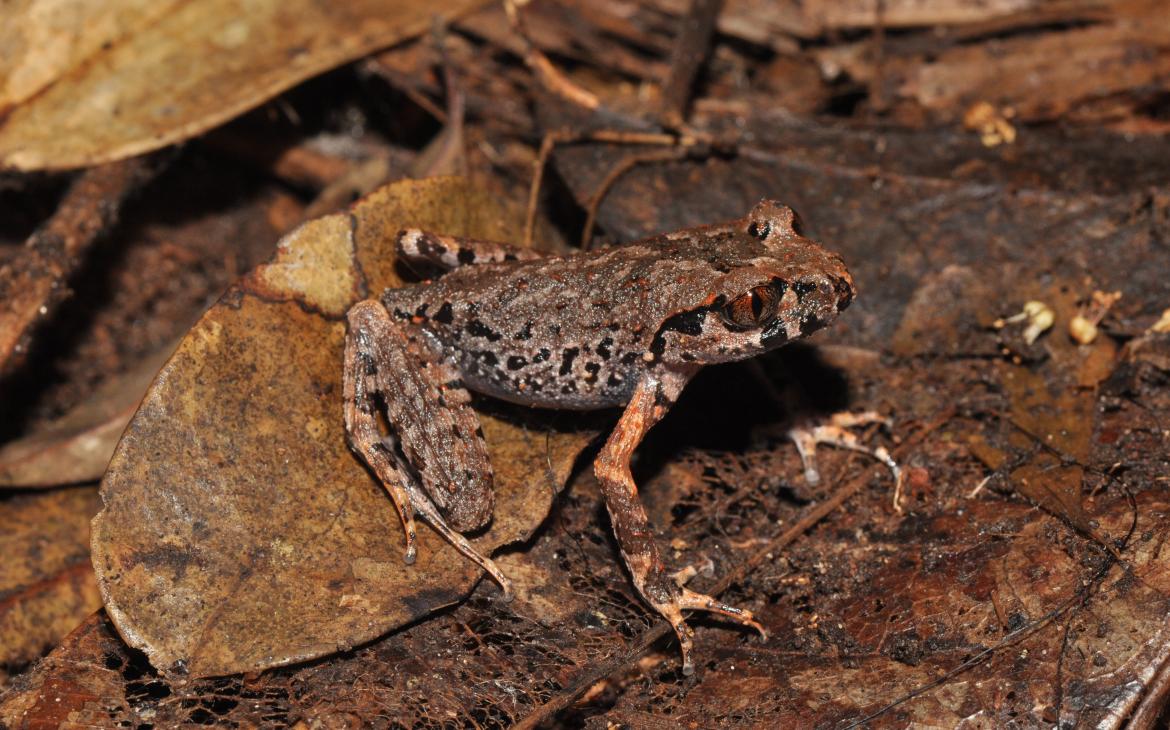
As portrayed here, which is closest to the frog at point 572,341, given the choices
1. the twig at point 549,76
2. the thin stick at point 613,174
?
the thin stick at point 613,174

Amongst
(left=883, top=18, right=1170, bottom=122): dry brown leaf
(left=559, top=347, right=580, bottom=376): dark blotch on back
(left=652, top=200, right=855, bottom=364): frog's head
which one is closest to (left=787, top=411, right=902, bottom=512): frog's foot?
(left=652, top=200, right=855, bottom=364): frog's head

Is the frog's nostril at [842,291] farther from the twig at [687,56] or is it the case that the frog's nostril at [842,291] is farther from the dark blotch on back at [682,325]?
the twig at [687,56]

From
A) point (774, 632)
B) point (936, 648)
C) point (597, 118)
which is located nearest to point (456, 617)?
point (774, 632)

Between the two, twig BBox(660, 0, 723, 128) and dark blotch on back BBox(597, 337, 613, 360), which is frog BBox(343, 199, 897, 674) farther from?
twig BBox(660, 0, 723, 128)

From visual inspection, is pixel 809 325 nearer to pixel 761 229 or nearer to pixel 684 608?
pixel 761 229

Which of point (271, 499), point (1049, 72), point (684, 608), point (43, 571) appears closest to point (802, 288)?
point (684, 608)

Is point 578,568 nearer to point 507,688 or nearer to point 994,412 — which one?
point 507,688
